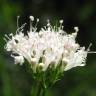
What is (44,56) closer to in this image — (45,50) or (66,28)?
(45,50)

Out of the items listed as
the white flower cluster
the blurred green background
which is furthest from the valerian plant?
the blurred green background

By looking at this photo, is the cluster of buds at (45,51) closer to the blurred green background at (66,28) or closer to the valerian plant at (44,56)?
the valerian plant at (44,56)

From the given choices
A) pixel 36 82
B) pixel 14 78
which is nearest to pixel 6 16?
pixel 14 78

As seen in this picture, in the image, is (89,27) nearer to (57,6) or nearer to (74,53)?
(57,6)

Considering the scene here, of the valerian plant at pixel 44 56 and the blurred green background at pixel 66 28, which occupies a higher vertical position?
the blurred green background at pixel 66 28

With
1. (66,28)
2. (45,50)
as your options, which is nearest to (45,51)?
(45,50)

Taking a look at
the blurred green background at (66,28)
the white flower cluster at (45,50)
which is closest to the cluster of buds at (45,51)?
the white flower cluster at (45,50)

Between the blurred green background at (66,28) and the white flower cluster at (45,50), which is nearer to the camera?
the white flower cluster at (45,50)
